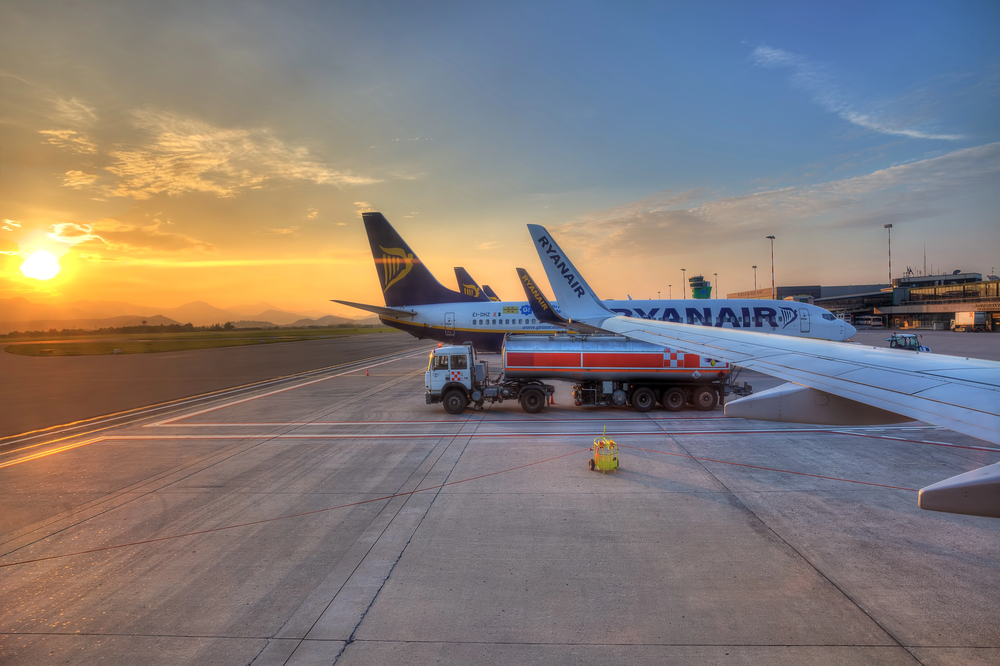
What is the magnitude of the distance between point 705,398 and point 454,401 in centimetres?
1191

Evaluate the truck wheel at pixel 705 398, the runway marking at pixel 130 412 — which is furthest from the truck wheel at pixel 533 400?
the runway marking at pixel 130 412

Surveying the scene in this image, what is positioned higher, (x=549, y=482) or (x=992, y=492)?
(x=992, y=492)

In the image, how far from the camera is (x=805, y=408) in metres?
5.83

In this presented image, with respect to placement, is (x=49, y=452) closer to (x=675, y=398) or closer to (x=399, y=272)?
(x=399, y=272)

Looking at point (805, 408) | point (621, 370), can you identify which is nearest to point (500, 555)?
point (805, 408)

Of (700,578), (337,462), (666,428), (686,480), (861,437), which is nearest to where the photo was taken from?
(700,578)

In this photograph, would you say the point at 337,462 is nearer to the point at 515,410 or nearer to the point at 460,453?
the point at 460,453

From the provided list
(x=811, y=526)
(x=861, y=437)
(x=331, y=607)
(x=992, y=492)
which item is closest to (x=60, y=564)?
(x=331, y=607)

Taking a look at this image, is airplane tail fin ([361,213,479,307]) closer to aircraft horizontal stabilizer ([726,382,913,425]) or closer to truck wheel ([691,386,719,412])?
truck wheel ([691,386,719,412])

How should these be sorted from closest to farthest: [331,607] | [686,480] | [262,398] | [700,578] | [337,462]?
[331,607] < [700,578] < [686,480] < [337,462] < [262,398]

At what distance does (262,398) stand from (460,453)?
17.8 meters

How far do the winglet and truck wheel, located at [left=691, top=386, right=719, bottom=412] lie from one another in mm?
10023

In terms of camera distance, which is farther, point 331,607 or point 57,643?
point 331,607

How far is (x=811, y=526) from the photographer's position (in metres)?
9.61
